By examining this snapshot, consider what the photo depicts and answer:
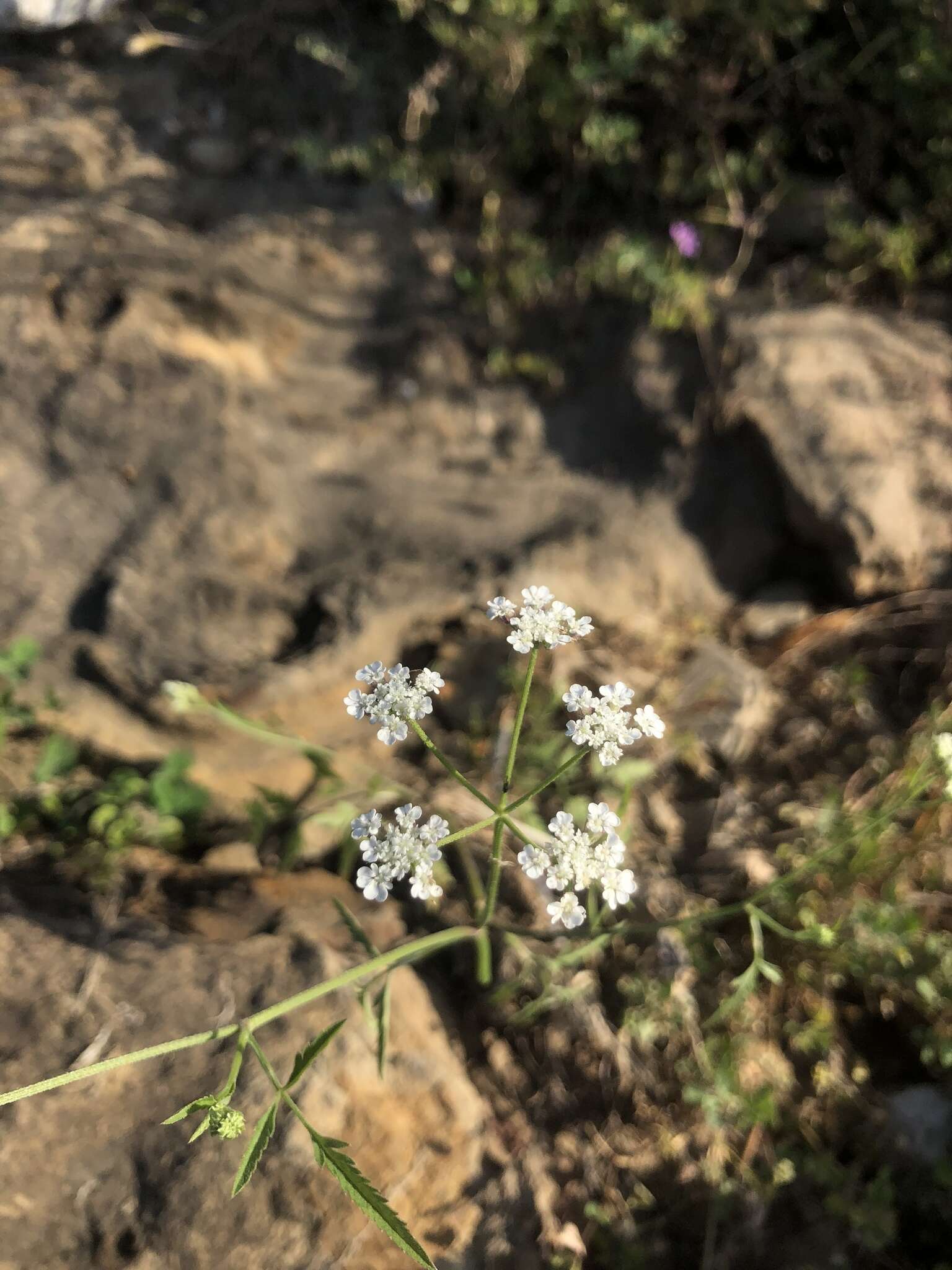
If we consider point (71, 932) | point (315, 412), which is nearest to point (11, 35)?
point (315, 412)

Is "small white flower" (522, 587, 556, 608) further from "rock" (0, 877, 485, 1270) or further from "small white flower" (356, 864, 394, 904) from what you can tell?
"rock" (0, 877, 485, 1270)

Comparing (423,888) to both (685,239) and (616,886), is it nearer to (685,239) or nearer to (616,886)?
(616,886)

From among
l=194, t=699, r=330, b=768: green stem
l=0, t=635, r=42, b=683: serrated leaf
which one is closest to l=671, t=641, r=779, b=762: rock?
l=194, t=699, r=330, b=768: green stem

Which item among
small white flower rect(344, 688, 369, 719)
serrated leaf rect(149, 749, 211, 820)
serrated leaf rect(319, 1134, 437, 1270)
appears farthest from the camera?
serrated leaf rect(149, 749, 211, 820)

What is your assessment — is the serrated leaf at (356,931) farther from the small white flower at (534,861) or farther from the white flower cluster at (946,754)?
the white flower cluster at (946,754)

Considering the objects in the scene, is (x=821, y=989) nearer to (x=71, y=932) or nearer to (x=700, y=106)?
(x=71, y=932)
